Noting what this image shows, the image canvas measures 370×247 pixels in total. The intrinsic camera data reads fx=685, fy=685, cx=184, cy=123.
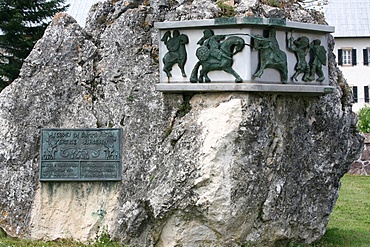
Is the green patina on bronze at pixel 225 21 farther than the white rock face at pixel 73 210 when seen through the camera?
No

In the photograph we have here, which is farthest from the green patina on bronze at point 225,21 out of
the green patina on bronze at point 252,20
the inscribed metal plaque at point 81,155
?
the inscribed metal plaque at point 81,155

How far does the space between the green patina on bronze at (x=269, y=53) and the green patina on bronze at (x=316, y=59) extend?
545 millimetres

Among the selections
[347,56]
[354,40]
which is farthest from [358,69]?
[354,40]

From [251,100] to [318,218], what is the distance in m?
1.93

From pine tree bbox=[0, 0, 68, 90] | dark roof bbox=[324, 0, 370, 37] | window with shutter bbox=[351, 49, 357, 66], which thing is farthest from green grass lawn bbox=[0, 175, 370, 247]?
window with shutter bbox=[351, 49, 357, 66]

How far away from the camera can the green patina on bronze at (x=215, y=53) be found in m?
7.47

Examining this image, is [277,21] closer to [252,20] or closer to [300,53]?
[252,20]

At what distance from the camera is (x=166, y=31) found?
7.83m

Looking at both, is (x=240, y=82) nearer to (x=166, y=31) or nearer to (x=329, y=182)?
(x=166, y=31)

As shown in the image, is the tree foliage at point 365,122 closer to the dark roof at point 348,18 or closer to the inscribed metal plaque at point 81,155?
the dark roof at point 348,18

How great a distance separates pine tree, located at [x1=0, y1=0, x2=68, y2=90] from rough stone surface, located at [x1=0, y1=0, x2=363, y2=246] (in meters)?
10.7

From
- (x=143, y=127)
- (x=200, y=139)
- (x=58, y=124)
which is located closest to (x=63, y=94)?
(x=58, y=124)

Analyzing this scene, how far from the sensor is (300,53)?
7.95 m

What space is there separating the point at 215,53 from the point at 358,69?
34938 mm
